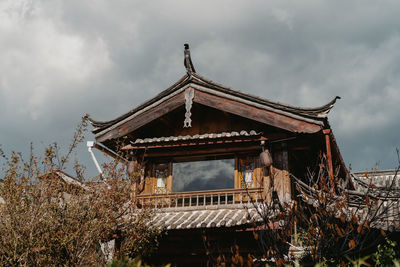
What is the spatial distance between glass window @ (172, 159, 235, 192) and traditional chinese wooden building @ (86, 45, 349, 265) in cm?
3

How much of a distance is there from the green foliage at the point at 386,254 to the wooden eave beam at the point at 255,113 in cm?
313

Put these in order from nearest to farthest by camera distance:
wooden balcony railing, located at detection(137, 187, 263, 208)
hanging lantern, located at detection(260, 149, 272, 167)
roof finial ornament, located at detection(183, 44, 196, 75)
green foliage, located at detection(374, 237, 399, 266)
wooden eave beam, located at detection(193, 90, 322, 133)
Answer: green foliage, located at detection(374, 237, 399, 266), wooden eave beam, located at detection(193, 90, 322, 133), hanging lantern, located at detection(260, 149, 272, 167), wooden balcony railing, located at detection(137, 187, 263, 208), roof finial ornament, located at detection(183, 44, 196, 75)

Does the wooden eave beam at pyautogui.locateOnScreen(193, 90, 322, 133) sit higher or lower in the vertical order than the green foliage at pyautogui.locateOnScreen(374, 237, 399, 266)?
higher

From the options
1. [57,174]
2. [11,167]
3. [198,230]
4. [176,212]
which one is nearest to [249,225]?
[198,230]

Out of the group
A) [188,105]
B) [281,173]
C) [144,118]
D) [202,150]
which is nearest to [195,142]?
[202,150]

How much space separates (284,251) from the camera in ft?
27.1

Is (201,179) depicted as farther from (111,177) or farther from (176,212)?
(111,177)

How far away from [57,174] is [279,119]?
20.0 feet

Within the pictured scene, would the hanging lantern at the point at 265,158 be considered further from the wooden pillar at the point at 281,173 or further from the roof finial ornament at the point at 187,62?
the roof finial ornament at the point at 187,62

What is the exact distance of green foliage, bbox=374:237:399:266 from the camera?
9.95 meters

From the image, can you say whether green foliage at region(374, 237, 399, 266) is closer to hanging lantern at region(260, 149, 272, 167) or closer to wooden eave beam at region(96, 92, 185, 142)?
hanging lantern at region(260, 149, 272, 167)

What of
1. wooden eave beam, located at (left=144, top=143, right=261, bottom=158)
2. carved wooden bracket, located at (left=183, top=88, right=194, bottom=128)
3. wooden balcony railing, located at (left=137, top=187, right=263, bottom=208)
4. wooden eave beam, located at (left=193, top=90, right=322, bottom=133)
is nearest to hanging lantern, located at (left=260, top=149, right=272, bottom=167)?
wooden eave beam, located at (left=144, top=143, right=261, bottom=158)

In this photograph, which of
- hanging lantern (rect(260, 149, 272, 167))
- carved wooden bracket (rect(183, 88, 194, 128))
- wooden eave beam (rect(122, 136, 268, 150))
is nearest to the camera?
hanging lantern (rect(260, 149, 272, 167))

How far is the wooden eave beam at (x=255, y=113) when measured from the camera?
11836 millimetres
